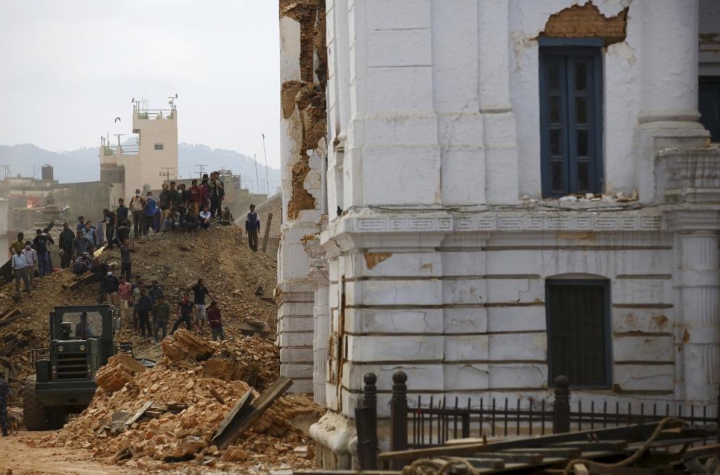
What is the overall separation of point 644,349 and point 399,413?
4022 mm

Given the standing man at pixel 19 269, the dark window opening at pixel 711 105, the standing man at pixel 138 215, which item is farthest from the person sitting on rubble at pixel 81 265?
the dark window opening at pixel 711 105

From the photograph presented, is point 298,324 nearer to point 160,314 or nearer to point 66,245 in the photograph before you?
point 160,314

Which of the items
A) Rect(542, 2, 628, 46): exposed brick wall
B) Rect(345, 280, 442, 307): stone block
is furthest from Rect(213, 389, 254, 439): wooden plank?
Rect(542, 2, 628, 46): exposed brick wall

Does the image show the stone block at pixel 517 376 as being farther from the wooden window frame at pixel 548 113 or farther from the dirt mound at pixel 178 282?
the dirt mound at pixel 178 282

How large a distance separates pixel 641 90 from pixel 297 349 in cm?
1407

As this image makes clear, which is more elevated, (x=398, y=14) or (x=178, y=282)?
(x=398, y=14)

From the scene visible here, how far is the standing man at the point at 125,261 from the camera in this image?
165 ft

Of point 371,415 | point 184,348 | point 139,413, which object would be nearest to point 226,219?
point 184,348

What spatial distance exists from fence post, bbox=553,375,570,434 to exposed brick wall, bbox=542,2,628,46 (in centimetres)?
540

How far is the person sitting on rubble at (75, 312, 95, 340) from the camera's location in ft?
119

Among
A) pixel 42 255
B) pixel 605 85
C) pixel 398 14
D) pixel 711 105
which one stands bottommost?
pixel 42 255

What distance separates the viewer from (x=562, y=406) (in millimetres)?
17422

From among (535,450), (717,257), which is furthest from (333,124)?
(535,450)

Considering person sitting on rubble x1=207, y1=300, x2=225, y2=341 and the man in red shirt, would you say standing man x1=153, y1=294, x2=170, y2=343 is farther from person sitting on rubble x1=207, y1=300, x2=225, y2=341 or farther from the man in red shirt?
the man in red shirt
